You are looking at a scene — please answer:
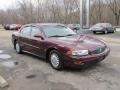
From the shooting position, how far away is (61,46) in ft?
17.7

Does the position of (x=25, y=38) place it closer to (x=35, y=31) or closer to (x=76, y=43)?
(x=35, y=31)

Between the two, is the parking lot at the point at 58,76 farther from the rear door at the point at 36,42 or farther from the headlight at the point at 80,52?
the headlight at the point at 80,52

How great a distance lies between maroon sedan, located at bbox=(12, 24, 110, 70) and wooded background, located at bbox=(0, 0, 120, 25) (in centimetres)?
4082

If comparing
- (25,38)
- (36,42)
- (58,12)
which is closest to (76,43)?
(36,42)

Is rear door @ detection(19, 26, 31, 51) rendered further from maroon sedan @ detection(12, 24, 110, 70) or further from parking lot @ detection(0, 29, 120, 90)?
parking lot @ detection(0, 29, 120, 90)

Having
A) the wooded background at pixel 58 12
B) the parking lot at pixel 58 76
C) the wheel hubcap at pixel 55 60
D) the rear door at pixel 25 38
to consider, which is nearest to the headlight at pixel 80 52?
the parking lot at pixel 58 76

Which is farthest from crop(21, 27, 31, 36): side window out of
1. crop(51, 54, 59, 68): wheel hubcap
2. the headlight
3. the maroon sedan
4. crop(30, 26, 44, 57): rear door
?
the headlight

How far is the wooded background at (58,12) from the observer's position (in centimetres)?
4634

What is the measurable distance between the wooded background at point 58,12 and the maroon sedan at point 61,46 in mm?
40818

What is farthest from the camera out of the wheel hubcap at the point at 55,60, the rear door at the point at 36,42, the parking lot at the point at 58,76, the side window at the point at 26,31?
the side window at the point at 26,31

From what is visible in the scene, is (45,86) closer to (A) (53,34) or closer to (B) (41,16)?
(A) (53,34)

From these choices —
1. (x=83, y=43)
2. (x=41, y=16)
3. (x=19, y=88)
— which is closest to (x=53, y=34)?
(x=83, y=43)

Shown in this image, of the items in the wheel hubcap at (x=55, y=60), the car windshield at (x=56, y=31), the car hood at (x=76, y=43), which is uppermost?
the car windshield at (x=56, y=31)

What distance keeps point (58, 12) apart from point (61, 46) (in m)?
45.5
